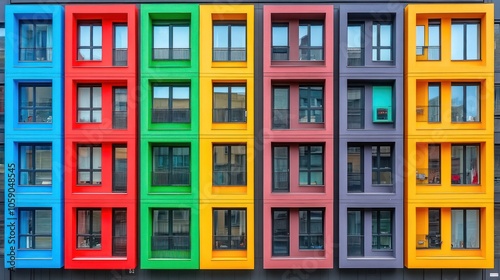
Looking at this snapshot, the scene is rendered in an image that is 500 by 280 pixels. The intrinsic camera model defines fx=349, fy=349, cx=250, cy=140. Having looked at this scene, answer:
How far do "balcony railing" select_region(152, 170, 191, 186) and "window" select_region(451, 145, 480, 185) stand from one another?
1055 centimetres

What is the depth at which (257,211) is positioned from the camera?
1361 centimetres

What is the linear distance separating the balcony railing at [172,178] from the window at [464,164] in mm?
10550

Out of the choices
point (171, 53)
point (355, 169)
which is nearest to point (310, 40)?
point (355, 169)

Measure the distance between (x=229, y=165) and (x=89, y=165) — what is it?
5.62 m

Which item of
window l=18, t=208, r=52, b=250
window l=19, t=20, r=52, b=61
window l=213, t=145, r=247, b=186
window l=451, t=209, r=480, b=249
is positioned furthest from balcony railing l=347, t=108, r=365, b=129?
window l=18, t=208, r=52, b=250

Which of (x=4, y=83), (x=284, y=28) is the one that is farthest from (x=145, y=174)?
(x=284, y=28)

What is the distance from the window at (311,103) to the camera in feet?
45.7

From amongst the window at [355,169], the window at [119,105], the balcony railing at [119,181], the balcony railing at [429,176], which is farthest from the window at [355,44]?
the balcony railing at [119,181]

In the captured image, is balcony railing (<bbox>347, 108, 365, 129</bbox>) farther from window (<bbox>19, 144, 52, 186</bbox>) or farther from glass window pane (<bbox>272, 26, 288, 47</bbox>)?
window (<bbox>19, 144, 52, 186</bbox>)

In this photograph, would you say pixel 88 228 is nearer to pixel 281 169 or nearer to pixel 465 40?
pixel 281 169

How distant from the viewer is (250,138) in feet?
44.1

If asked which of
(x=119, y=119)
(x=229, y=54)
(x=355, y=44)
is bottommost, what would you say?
(x=119, y=119)

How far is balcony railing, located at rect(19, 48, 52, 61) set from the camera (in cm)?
1397

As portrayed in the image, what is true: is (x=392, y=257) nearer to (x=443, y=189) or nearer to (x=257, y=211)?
(x=443, y=189)
